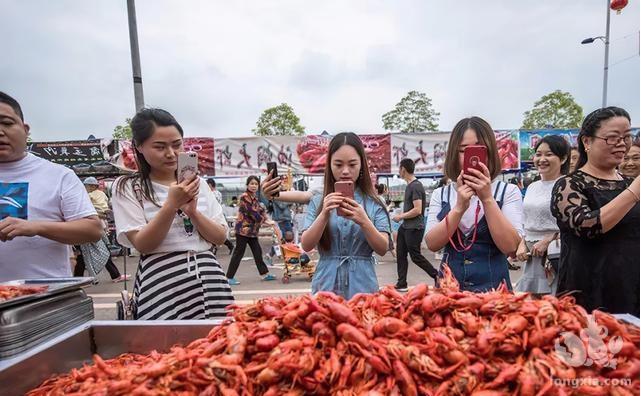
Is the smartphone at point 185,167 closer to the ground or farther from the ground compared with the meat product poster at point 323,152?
closer to the ground

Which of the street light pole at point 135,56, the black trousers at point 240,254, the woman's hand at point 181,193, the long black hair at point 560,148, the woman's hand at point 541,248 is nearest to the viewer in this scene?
the woman's hand at point 181,193

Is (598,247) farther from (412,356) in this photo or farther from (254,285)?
(254,285)

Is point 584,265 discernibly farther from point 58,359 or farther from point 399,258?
point 399,258

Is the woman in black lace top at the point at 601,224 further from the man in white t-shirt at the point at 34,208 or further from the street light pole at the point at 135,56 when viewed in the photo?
the street light pole at the point at 135,56

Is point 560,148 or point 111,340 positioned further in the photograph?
point 560,148

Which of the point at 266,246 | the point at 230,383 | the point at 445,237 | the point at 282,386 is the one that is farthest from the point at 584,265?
the point at 266,246

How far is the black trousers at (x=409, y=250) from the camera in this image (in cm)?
553

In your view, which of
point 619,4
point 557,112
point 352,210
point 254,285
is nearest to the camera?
point 352,210

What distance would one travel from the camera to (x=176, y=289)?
6.20ft

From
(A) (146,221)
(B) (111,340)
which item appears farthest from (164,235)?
(B) (111,340)

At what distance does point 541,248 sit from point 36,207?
361 centimetres

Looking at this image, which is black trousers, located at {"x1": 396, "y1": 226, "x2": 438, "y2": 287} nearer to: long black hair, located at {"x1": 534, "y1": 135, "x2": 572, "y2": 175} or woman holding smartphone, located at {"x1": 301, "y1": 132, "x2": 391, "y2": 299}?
long black hair, located at {"x1": 534, "y1": 135, "x2": 572, "y2": 175}

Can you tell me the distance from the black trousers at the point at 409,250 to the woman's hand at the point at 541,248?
2374 millimetres

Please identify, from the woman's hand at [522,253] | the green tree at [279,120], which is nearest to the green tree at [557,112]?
the green tree at [279,120]
